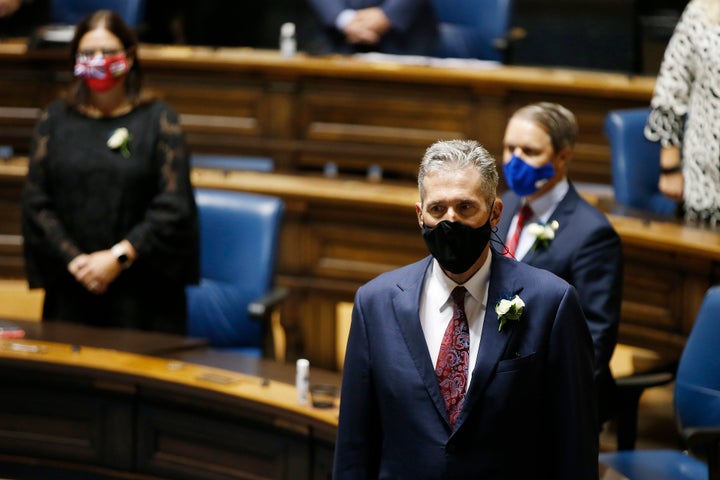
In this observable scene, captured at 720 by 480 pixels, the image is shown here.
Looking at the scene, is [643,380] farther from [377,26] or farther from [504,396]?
[377,26]

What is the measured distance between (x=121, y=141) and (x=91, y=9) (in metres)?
2.98

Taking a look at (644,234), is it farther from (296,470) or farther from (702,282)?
(296,470)

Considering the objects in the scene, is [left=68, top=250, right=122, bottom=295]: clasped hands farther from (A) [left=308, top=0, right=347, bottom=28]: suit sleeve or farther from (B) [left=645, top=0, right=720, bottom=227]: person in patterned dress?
(A) [left=308, top=0, right=347, bottom=28]: suit sleeve

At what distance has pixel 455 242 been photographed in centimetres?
228

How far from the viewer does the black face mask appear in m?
2.27

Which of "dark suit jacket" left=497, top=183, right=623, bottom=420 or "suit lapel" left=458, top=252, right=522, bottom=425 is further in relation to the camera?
"dark suit jacket" left=497, top=183, right=623, bottom=420

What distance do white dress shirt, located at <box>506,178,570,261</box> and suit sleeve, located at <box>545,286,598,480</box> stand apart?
1.12 m

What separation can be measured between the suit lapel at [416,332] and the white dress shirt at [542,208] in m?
1.07

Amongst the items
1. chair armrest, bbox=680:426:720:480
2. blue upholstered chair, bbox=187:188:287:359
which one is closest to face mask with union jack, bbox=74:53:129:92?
blue upholstered chair, bbox=187:188:287:359

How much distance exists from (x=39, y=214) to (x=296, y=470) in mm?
1452

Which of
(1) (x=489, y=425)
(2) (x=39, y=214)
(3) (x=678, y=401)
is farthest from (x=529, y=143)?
(2) (x=39, y=214)

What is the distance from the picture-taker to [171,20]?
7.92m

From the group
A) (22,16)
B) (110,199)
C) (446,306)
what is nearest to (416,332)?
(446,306)

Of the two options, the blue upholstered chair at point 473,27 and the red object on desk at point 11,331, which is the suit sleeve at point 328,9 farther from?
the red object on desk at point 11,331
